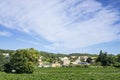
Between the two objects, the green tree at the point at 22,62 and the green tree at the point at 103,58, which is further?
the green tree at the point at 103,58

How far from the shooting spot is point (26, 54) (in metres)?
70.8

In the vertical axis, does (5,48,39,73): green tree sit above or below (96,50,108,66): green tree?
below

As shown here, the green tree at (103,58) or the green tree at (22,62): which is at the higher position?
the green tree at (103,58)

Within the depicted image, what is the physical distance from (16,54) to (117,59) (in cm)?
5154

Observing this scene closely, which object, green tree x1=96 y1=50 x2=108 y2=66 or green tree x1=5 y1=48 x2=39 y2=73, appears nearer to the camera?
green tree x1=5 y1=48 x2=39 y2=73

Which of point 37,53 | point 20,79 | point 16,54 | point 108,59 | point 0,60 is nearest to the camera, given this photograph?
point 20,79

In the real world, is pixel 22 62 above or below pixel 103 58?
below

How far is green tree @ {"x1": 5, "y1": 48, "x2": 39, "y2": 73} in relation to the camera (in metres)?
63.0

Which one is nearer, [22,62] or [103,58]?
[22,62]

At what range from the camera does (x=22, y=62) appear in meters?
63.8


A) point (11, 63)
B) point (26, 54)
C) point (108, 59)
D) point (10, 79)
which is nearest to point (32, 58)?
point (26, 54)

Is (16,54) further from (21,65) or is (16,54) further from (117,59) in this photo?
(117,59)

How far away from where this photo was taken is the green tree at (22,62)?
63.0m

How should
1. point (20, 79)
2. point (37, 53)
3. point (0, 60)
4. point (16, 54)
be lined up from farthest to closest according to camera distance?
point (0, 60)
point (37, 53)
point (16, 54)
point (20, 79)
